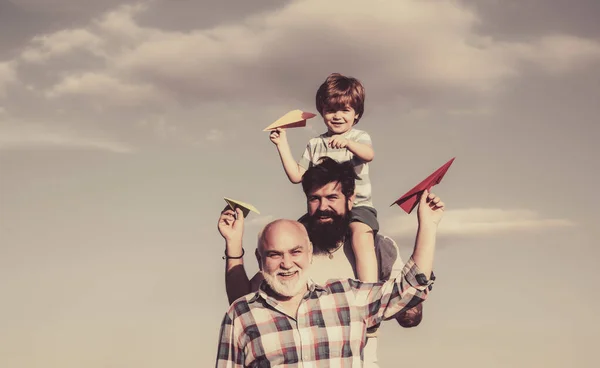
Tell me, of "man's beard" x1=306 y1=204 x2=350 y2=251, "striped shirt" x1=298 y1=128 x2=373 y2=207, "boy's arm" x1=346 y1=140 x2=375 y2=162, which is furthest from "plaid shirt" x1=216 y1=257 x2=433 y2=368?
"striped shirt" x1=298 y1=128 x2=373 y2=207

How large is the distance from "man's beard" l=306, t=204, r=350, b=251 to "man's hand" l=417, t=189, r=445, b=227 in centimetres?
180

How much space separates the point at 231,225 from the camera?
368 inches

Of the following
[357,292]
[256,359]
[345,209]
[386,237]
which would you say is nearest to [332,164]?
[345,209]

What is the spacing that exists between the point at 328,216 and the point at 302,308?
222cm

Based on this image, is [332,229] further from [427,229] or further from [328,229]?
[427,229]

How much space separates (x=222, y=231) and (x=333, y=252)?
1461 mm

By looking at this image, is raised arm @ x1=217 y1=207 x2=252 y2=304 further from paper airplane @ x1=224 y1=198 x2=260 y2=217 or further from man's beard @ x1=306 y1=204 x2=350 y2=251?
man's beard @ x1=306 y1=204 x2=350 y2=251

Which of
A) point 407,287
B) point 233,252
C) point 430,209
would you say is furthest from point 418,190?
point 233,252

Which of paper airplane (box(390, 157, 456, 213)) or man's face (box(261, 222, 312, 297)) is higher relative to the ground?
paper airplane (box(390, 157, 456, 213))

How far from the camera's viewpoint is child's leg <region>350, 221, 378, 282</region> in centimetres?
972

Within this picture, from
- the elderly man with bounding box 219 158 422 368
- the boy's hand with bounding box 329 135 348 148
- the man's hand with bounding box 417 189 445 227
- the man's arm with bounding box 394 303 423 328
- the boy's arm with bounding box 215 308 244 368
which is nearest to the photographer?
the boy's arm with bounding box 215 308 244 368

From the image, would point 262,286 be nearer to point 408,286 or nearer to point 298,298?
point 298,298

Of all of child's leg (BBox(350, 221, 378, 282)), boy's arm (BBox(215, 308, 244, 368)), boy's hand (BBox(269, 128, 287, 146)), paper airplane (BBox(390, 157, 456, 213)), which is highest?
boy's hand (BBox(269, 128, 287, 146))

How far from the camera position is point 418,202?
844cm
